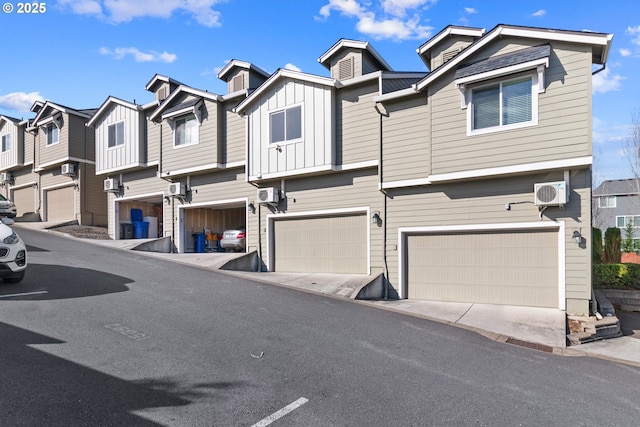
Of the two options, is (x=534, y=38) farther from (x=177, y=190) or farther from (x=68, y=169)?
(x=68, y=169)

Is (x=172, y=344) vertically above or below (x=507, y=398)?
above

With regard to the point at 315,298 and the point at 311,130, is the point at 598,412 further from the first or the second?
the point at 311,130

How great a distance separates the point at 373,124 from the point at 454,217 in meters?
3.75

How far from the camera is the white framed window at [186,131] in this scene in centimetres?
1547

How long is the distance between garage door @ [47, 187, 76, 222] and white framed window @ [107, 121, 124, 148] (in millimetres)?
4393

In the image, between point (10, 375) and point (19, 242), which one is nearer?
point (10, 375)

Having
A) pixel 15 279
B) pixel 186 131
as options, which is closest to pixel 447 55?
pixel 186 131


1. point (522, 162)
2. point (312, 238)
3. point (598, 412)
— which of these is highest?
point (522, 162)

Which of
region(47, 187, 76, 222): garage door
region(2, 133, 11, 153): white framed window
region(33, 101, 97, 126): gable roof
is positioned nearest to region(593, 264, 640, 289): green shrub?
region(47, 187, 76, 222): garage door

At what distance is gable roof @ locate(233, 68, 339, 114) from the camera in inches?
477

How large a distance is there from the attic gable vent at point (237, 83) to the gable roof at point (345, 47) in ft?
12.4

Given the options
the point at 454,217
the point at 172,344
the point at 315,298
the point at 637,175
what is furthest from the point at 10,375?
the point at 637,175

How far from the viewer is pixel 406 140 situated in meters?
10.9

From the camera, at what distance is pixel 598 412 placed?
423 cm
